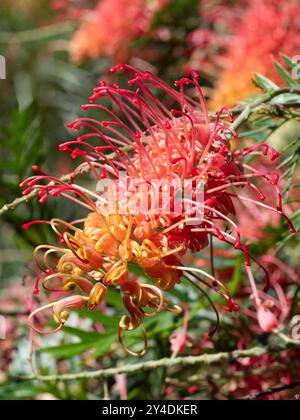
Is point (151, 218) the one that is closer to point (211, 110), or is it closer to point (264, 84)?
point (264, 84)

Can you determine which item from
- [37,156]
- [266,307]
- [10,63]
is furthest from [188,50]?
[266,307]

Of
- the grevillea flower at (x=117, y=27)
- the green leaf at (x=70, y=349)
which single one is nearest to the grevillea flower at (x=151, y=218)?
the green leaf at (x=70, y=349)

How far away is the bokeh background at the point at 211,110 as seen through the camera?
0.77 metres

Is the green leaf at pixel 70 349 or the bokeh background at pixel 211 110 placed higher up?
the bokeh background at pixel 211 110

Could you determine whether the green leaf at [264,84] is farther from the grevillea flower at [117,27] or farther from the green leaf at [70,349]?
the grevillea flower at [117,27]

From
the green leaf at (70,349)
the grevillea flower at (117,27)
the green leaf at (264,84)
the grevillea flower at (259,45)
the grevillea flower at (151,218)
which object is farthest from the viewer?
the grevillea flower at (117,27)

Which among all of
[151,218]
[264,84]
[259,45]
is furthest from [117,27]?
[151,218]

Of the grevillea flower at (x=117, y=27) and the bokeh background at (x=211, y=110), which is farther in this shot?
the grevillea flower at (x=117, y=27)

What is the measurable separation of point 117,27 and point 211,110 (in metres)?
0.43

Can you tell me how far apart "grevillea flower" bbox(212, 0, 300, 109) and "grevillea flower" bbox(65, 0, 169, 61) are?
289 mm

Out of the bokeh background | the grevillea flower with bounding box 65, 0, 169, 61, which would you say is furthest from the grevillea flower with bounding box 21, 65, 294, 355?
the grevillea flower with bounding box 65, 0, 169, 61

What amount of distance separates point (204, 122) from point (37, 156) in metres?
0.49

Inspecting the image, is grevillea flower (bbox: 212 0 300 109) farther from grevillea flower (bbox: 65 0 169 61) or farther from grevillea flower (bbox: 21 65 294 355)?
grevillea flower (bbox: 21 65 294 355)

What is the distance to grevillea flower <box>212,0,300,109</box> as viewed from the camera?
3.28 feet
